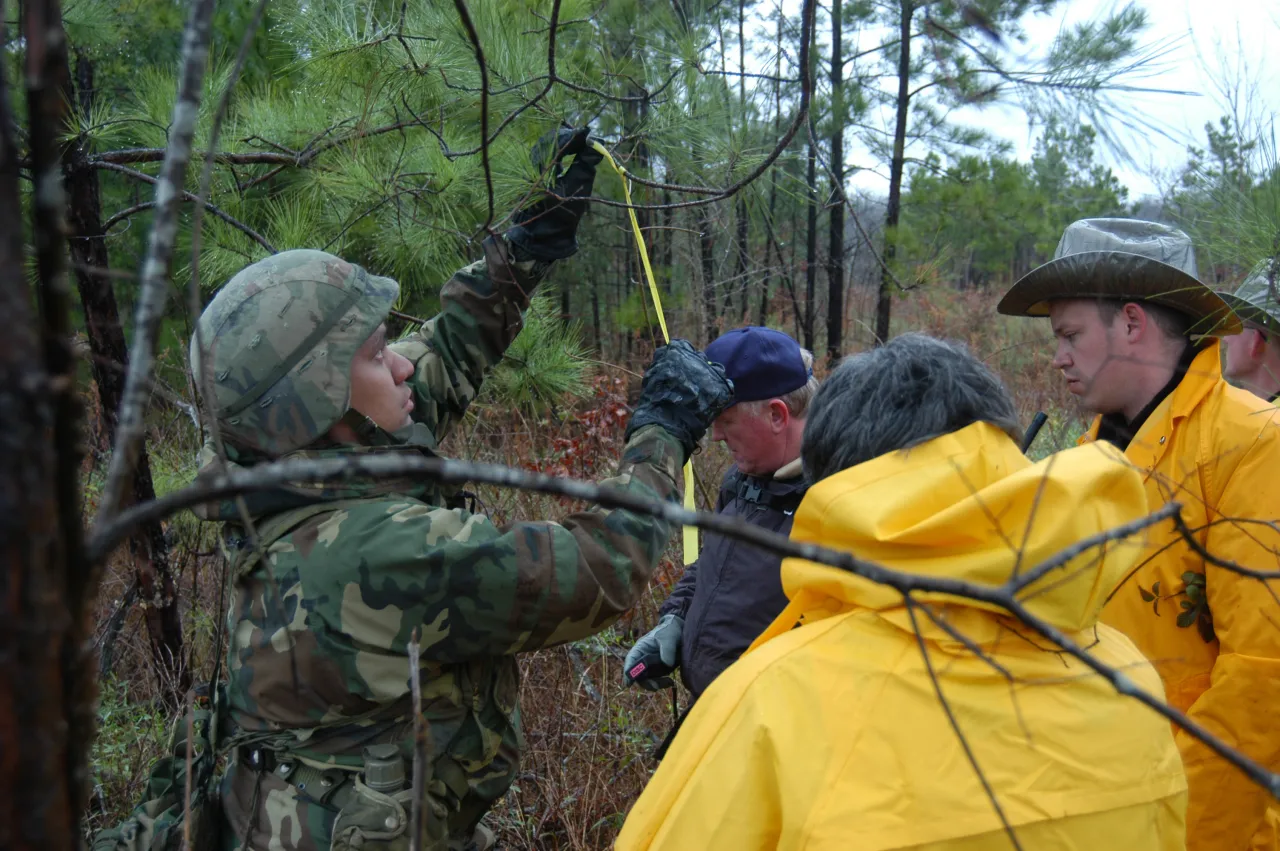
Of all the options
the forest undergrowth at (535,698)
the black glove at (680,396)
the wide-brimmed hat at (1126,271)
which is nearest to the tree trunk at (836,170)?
the forest undergrowth at (535,698)

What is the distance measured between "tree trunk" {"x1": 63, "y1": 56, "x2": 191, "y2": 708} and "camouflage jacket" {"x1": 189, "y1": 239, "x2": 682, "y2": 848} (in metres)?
1.20

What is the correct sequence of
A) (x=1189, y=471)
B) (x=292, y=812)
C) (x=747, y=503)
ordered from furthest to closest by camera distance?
1. (x=747, y=503)
2. (x=1189, y=471)
3. (x=292, y=812)

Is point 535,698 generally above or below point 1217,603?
below

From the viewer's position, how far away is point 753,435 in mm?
2330

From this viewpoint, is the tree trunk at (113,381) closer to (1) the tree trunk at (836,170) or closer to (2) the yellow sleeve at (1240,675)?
(2) the yellow sleeve at (1240,675)

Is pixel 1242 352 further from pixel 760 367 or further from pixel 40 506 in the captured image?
pixel 40 506

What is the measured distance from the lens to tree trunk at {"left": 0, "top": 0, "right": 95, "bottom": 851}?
49 cm

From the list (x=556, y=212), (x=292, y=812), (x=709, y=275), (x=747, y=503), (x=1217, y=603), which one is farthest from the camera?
(x=709, y=275)

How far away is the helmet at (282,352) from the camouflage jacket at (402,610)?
0.09 metres

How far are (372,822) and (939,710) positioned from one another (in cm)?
112

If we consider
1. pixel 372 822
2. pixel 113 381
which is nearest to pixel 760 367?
pixel 372 822

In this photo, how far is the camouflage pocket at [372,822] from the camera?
168 cm

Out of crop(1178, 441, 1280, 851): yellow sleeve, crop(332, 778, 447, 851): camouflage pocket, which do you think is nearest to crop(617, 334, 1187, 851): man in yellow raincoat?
crop(332, 778, 447, 851): camouflage pocket

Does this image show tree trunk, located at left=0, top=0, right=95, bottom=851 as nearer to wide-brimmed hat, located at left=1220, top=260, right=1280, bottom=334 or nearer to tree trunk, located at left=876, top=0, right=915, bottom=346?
wide-brimmed hat, located at left=1220, top=260, right=1280, bottom=334
